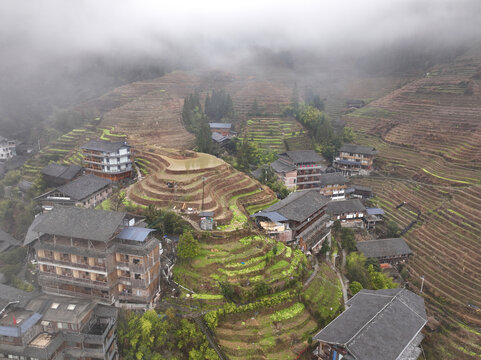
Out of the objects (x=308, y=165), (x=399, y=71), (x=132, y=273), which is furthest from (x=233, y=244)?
(x=399, y=71)

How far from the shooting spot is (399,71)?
332 ft

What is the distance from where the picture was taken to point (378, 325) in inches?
852

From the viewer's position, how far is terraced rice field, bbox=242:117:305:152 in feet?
211

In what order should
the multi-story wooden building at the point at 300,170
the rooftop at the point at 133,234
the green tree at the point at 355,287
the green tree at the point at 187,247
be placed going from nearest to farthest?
the rooftop at the point at 133,234 → the green tree at the point at 187,247 → the green tree at the point at 355,287 → the multi-story wooden building at the point at 300,170

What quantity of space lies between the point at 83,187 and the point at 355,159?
45818mm

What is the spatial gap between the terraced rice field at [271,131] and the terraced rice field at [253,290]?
115 ft

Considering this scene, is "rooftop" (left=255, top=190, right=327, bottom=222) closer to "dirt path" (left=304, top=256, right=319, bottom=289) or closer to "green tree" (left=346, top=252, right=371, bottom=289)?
"dirt path" (left=304, top=256, right=319, bottom=289)

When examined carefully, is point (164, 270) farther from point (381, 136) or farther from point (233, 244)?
point (381, 136)

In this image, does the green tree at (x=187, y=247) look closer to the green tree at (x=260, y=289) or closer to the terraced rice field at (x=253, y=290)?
the terraced rice field at (x=253, y=290)

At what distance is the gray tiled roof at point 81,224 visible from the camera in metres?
24.1

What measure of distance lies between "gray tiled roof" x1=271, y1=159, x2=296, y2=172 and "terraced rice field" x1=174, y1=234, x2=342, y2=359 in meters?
21.6

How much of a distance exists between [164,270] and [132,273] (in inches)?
128

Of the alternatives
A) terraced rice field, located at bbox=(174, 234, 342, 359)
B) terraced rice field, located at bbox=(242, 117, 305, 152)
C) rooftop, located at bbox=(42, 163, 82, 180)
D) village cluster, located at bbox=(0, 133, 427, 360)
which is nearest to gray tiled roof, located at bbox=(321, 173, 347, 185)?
terraced rice field, located at bbox=(242, 117, 305, 152)

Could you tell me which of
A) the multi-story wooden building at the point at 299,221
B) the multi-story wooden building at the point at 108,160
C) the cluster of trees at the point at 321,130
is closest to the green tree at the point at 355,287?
the multi-story wooden building at the point at 299,221
